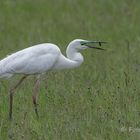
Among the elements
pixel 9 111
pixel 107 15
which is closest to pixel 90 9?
Result: pixel 107 15

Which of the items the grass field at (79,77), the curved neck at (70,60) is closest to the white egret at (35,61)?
the curved neck at (70,60)

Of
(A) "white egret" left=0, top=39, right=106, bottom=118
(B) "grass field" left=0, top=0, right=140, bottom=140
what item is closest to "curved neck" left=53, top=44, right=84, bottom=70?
(A) "white egret" left=0, top=39, right=106, bottom=118

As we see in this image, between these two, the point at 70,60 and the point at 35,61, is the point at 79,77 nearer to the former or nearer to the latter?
the point at 70,60

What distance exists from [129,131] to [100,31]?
812 centimetres

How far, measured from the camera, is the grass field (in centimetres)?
867

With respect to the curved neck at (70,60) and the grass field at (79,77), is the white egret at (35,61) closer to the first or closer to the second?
the curved neck at (70,60)

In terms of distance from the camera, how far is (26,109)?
1004 centimetres

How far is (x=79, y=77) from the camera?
459 inches

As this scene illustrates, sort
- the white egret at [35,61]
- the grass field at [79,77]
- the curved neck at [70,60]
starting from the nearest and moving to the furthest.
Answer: the grass field at [79,77]
the white egret at [35,61]
the curved neck at [70,60]

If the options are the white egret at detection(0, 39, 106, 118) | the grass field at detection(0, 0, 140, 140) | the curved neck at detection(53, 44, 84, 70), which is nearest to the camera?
the grass field at detection(0, 0, 140, 140)

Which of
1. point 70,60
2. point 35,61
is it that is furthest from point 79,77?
point 35,61

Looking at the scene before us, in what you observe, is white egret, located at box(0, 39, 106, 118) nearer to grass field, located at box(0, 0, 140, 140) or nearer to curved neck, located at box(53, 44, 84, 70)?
curved neck, located at box(53, 44, 84, 70)

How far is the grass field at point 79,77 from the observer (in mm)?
8672

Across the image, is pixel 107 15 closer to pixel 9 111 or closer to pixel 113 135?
pixel 9 111
